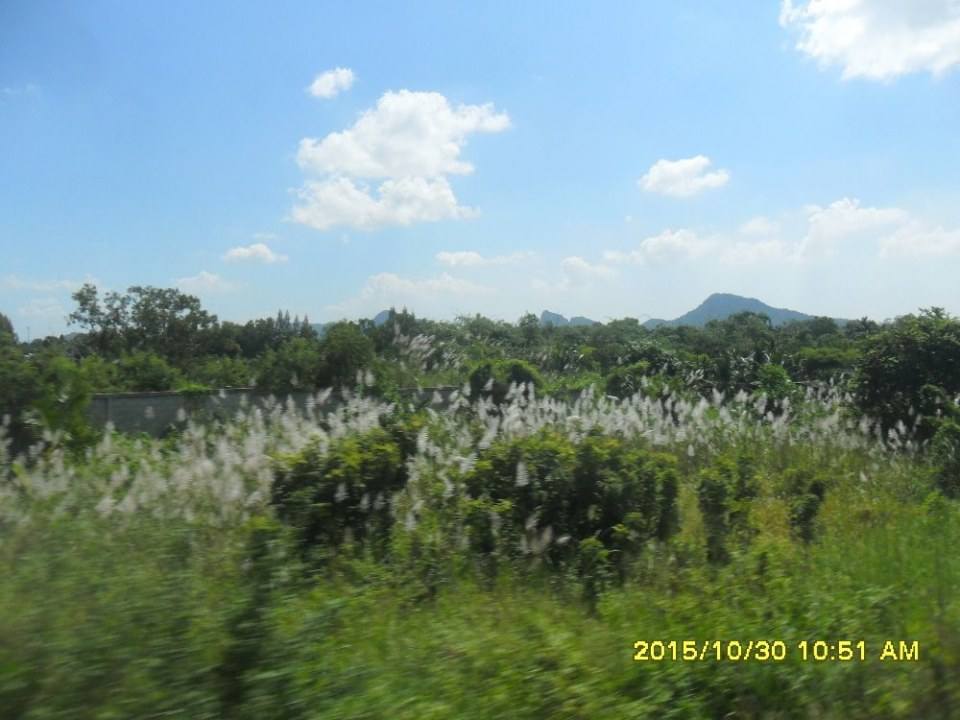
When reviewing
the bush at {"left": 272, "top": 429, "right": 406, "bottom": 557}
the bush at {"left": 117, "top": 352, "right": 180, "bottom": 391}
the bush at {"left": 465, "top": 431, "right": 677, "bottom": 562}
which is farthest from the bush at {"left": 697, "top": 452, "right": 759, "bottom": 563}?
the bush at {"left": 117, "top": 352, "right": 180, "bottom": 391}

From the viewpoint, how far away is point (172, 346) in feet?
95.7

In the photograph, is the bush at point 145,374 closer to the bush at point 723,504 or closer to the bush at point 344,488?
the bush at point 344,488

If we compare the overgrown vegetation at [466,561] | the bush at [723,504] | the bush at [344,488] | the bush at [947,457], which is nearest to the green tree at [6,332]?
the overgrown vegetation at [466,561]

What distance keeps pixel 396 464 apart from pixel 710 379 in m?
13.9

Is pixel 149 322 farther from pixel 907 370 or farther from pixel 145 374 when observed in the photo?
pixel 907 370

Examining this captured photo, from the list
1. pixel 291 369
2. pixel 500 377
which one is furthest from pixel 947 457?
pixel 291 369

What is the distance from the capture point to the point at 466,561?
7375mm

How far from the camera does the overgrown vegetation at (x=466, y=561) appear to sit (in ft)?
13.0
